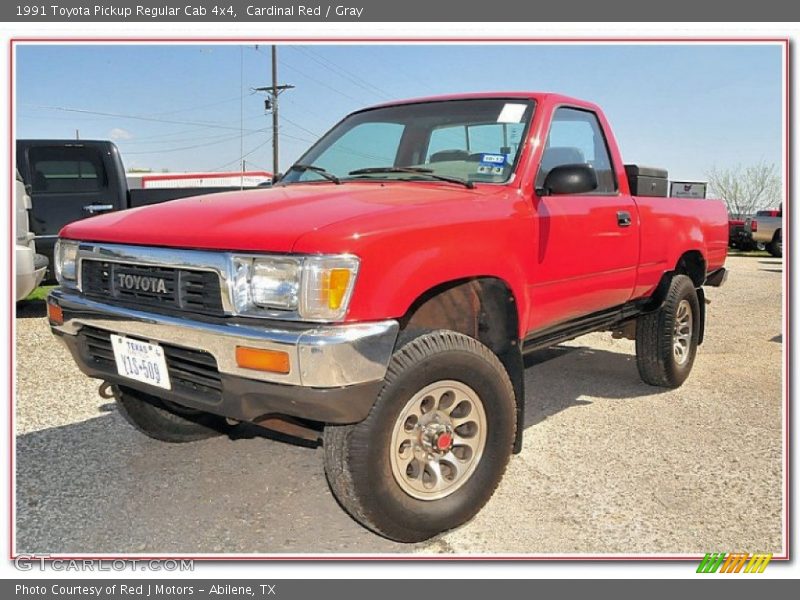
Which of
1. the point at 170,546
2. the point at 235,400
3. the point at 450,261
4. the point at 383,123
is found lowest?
the point at 170,546

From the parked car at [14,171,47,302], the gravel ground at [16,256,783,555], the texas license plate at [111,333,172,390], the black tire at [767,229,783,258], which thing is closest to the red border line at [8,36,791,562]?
the gravel ground at [16,256,783,555]

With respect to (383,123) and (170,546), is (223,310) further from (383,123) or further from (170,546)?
(383,123)

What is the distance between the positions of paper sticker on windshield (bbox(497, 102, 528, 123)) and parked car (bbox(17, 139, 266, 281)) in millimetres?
5488

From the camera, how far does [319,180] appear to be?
12.7 ft

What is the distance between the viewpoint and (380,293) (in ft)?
8.20

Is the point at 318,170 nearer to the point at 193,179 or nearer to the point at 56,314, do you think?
the point at 56,314

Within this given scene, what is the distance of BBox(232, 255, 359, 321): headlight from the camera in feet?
7.86

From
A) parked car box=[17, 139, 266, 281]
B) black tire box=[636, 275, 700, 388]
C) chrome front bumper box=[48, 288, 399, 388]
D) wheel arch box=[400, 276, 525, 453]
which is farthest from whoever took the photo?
parked car box=[17, 139, 266, 281]

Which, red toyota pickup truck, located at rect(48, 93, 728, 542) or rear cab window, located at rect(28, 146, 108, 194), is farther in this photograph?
rear cab window, located at rect(28, 146, 108, 194)

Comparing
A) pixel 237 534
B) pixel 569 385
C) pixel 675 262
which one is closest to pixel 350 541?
pixel 237 534

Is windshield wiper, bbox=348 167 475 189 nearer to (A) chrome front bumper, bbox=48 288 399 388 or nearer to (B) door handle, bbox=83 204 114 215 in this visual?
(A) chrome front bumper, bbox=48 288 399 388

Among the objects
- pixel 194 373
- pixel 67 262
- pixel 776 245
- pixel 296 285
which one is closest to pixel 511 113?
pixel 296 285

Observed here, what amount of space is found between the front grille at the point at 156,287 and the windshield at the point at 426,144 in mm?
1283

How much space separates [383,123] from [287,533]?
7.92 feet
